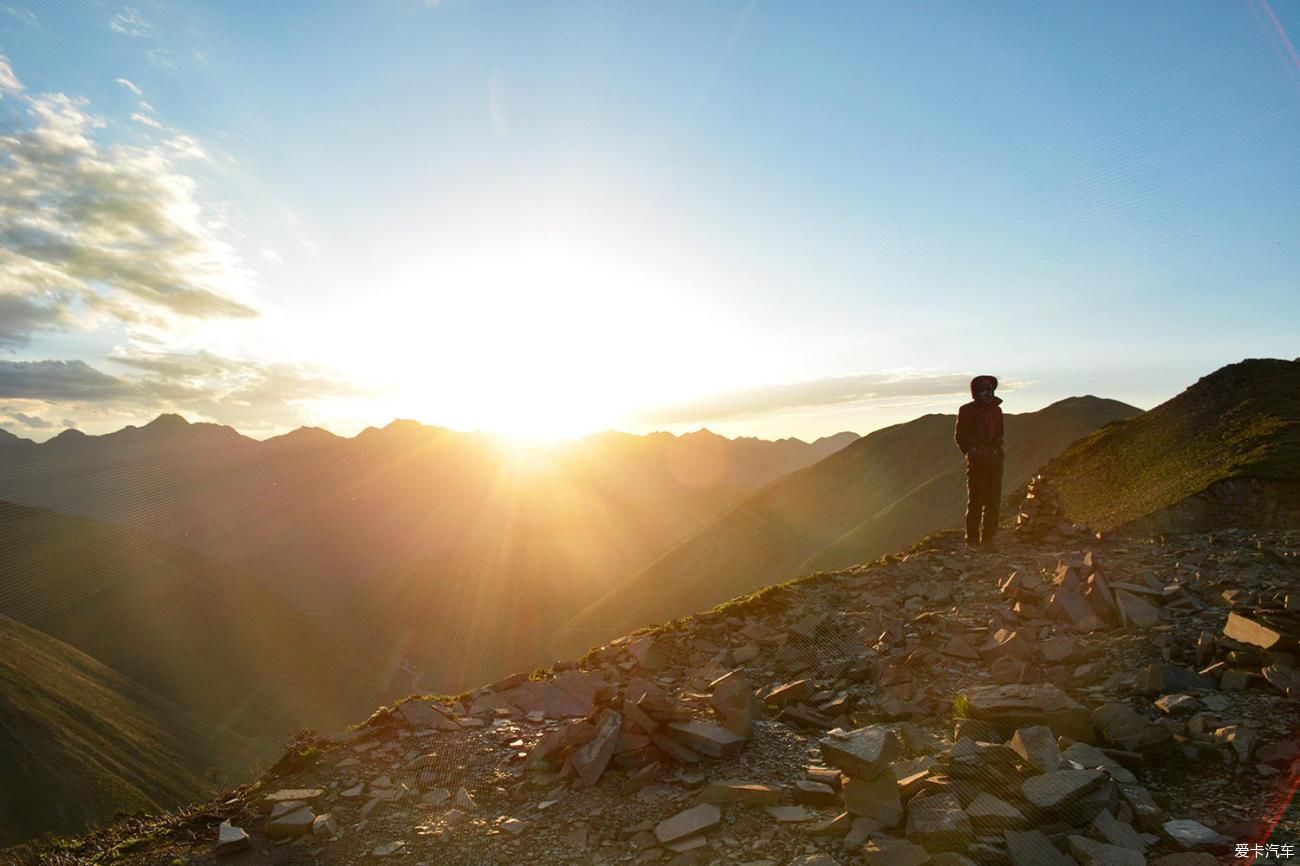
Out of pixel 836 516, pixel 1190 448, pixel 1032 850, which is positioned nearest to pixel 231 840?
pixel 1032 850

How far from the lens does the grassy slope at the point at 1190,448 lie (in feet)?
53.5

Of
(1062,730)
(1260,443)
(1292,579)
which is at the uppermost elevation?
(1260,443)

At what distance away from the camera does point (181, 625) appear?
88.1 metres

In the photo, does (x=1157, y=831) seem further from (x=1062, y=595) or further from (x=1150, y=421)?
(x=1150, y=421)

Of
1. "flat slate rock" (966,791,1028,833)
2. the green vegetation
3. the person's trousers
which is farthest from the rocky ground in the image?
the green vegetation

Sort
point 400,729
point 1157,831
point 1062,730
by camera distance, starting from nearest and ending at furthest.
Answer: point 1157,831, point 1062,730, point 400,729

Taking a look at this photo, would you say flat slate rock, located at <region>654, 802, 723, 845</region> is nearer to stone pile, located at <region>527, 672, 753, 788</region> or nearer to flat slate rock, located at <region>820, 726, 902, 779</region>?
stone pile, located at <region>527, 672, 753, 788</region>

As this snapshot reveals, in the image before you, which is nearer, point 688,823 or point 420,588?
point 688,823

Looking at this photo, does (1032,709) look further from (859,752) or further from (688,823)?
(688,823)

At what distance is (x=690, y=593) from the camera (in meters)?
73.3

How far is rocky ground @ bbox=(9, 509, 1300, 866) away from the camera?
15.9 ft

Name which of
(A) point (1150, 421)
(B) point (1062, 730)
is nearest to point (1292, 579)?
(B) point (1062, 730)

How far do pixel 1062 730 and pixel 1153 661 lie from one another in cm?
244

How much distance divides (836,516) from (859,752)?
78.0 meters
